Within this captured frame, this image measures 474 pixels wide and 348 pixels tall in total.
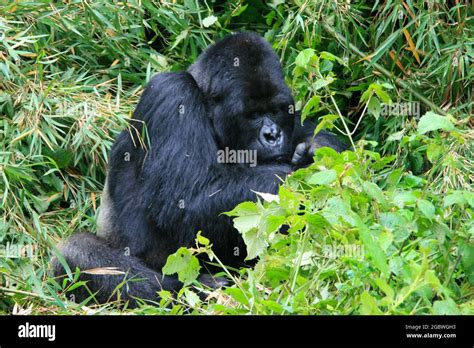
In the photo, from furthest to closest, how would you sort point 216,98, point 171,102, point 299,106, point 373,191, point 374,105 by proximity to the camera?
point 299,106
point 216,98
point 171,102
point 374,105
point 373,191

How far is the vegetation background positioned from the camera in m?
3.90

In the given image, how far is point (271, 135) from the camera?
511 cm

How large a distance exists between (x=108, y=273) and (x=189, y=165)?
66cm

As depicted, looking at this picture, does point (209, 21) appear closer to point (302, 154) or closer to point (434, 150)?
point (302, 154)

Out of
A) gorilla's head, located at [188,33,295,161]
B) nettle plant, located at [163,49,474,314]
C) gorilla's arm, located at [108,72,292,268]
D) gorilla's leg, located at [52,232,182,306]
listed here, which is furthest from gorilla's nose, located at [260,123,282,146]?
nettle plant, located at [163,49,474,314]

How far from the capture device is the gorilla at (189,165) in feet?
16.2

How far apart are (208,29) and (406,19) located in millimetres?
1203

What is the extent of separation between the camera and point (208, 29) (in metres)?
6.16

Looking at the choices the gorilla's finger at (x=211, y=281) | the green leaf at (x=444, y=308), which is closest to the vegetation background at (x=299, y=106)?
the gorilla's finger at (x=211, y=281)

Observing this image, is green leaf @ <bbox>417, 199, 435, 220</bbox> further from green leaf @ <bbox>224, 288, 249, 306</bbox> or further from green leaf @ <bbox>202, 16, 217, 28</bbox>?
green leaf @ <bbox>202, 16, 217, 28</bbox>

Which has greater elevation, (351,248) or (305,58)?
(305,58)

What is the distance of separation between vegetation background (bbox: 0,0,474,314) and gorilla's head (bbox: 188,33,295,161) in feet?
0.69

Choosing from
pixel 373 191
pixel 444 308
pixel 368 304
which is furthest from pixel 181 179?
pixel 444 308
